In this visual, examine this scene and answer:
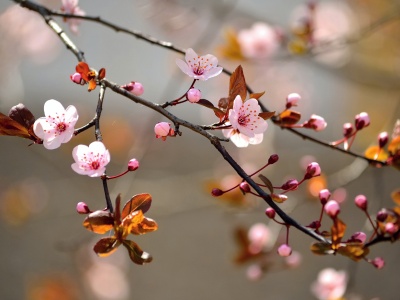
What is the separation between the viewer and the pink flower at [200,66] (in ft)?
1.66

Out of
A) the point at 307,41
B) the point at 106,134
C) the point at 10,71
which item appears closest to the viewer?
the point at 307,41

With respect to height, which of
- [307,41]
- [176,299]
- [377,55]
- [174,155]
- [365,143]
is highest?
[307,41]

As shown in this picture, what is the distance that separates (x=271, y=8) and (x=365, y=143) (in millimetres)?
1114

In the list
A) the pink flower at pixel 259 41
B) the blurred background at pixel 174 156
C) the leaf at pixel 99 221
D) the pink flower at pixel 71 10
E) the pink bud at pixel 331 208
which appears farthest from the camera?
the blurred background at pixel 174 156

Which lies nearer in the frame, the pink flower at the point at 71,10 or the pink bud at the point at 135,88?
the pink bud at the point at 135,88

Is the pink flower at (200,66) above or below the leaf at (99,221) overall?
above

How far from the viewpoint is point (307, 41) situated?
100 centimetres

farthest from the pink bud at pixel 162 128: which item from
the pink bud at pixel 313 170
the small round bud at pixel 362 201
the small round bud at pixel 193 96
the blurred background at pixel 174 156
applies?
the blurred background at pixel 174 156

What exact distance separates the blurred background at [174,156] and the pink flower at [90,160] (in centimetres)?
88

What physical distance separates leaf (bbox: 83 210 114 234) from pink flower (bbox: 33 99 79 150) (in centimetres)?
7

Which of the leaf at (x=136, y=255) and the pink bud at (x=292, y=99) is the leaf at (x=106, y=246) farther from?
the pink bud at (x=292, y=99)

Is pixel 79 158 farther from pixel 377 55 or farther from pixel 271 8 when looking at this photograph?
pixel 271 8

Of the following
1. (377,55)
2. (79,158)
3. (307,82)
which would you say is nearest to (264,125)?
(79,158)

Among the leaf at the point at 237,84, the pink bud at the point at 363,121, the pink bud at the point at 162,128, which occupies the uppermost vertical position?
the leaf at the point at 237,84
